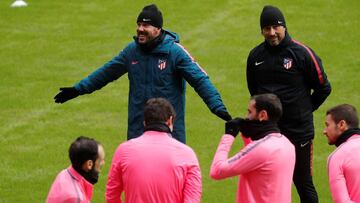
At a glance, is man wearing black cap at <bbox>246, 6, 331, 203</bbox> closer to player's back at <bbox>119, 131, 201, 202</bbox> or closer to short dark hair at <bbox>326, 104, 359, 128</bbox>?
short dark hair at <bbox>326, 104, 359, 128</bbox>

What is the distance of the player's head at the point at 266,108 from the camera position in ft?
23.3

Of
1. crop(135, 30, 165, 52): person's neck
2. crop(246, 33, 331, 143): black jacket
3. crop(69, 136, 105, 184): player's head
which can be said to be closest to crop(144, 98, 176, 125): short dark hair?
crop(69, 136, 105, 184): player's head

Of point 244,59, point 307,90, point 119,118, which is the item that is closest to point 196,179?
point 307,90

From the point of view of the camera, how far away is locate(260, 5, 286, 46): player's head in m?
8.85

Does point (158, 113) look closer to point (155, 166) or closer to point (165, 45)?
point (155, 166)

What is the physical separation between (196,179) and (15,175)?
491cm

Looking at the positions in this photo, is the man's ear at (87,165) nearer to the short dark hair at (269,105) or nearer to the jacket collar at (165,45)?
the short dark hair at (269,105)

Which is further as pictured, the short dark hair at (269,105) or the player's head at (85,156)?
the short dark hair at (269,105)

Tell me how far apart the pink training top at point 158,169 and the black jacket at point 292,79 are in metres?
2.29

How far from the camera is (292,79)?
8.91 meters

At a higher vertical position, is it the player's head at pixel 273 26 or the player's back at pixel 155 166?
the player's head at pixel 273 26

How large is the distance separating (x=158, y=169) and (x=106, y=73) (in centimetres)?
252

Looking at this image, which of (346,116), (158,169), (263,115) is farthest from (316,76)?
(158,169)

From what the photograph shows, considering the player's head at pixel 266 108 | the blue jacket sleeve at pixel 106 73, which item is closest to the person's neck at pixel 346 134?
the player's head at pixel 266 108
